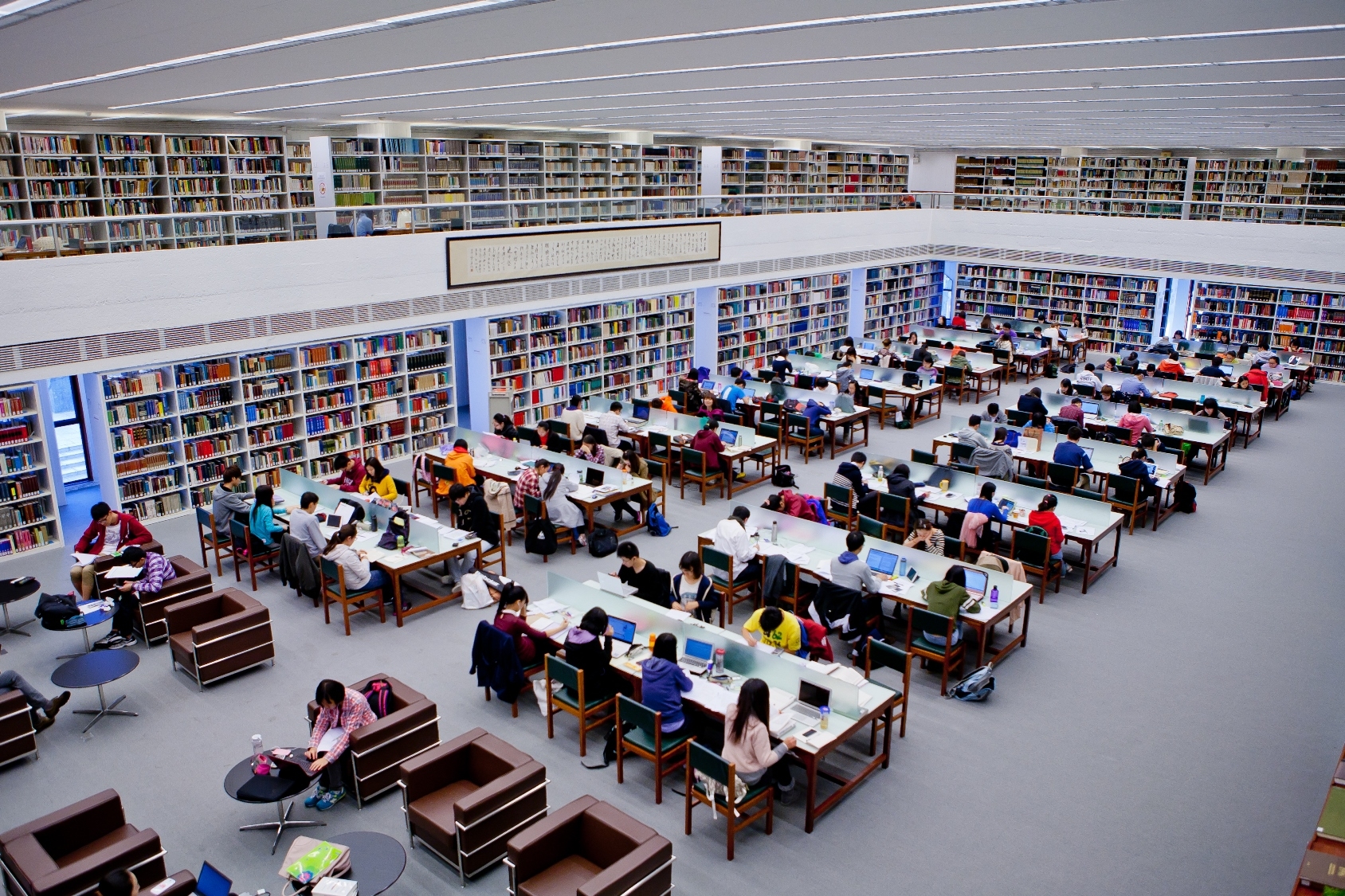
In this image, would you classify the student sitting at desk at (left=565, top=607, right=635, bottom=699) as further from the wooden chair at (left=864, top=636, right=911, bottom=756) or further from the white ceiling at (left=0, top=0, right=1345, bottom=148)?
the white ceiling at (left=0, top=0, right=1345, bottom=148)

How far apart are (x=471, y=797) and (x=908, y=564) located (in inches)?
172

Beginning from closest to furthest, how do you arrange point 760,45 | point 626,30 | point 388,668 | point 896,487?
point 626,30
point 760,45
point 388,668
point 896,487

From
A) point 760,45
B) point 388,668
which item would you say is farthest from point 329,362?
point 760,45

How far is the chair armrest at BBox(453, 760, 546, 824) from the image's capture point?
5.44 metres

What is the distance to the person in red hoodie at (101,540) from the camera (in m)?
8.63

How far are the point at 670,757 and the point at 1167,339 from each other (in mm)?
16425

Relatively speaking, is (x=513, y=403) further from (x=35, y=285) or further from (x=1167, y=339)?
(x=1167, y=339)

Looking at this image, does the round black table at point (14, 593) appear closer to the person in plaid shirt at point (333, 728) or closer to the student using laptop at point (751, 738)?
the person in plaid shirt at point (333, 728)

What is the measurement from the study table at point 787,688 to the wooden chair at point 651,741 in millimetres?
289

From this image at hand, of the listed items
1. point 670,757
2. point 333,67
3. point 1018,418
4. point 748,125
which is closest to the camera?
point 333,67

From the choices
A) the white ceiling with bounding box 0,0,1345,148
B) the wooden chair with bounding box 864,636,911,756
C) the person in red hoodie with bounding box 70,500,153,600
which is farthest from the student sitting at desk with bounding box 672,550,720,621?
the person in red hoodie with bounding box 70,500,153,600

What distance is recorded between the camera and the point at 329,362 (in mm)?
12344

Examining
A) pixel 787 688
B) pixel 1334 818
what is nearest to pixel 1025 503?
pixel 787 688

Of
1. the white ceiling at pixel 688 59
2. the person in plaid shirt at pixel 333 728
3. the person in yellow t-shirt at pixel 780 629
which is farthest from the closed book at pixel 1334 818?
the person in plaid shirt at pixel 333 728
